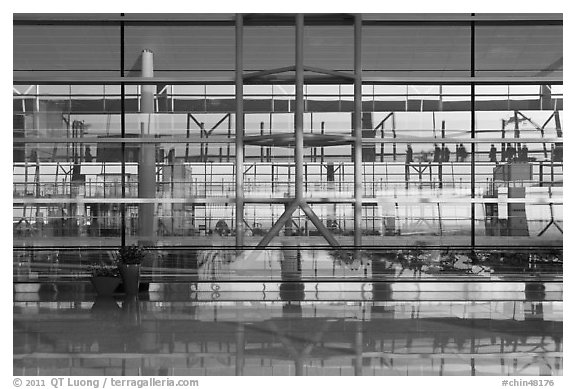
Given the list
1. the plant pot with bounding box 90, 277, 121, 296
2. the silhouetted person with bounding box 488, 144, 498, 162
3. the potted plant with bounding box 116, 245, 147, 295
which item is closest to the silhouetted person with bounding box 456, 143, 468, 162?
the silhouetted person with bounding box 488, 144, 498, 162

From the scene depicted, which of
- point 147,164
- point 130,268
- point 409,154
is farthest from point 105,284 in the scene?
point 409,154

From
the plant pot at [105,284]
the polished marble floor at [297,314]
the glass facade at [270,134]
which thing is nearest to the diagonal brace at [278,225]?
the glass facade at [270,134]

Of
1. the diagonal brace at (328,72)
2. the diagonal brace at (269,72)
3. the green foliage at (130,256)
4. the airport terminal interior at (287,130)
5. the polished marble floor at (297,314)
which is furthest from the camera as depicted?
the airport terminal interior at (287,130)

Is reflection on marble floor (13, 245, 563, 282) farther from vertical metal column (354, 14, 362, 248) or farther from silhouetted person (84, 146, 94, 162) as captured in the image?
silhouetted person (84, 146, 94, 162)

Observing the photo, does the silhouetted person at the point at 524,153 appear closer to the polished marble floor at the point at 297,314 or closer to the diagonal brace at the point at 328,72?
the polished marble floor at the point at 297,314

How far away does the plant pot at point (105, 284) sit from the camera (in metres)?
16.5

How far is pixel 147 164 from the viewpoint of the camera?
20250 millimetres

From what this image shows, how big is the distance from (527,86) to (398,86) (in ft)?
10.3

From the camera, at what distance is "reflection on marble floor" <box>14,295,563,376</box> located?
8984 millimetres

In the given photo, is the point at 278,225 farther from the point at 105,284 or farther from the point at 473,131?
the point at 473,131

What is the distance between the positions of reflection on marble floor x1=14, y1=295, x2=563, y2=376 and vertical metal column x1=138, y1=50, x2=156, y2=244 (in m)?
4.65

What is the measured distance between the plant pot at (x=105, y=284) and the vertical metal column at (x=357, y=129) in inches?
242
